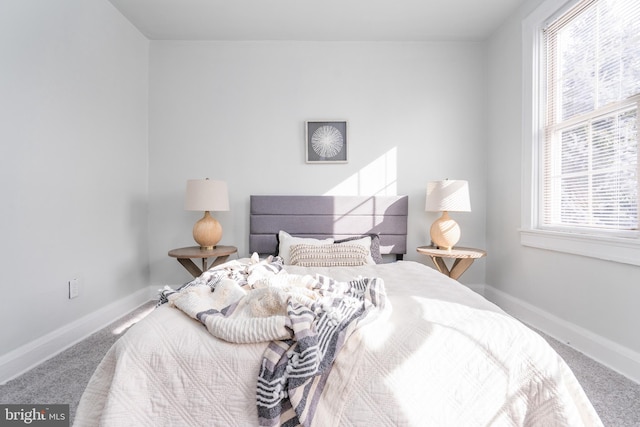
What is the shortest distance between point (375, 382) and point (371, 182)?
2.47m

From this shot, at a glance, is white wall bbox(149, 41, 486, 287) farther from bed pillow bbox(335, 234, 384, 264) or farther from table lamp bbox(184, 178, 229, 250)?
bed pillow bbox(335, 234, 384, 264)

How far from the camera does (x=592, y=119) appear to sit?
2.21m

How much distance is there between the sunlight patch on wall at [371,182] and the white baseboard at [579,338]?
60.0 inches

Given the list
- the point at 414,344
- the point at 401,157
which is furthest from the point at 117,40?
the point at 414,344

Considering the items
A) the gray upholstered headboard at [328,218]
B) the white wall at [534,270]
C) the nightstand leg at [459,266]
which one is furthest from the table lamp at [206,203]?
the white wall at [534,270]

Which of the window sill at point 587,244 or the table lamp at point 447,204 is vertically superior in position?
the table lamp at point 447,204

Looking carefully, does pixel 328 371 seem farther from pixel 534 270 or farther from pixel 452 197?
pixel 534 270

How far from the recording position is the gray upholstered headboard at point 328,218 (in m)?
3.21

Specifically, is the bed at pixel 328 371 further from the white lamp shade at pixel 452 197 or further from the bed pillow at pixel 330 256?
the white lamp shade at pixel 452 197

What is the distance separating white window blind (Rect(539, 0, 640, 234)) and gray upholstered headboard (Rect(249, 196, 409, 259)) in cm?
126

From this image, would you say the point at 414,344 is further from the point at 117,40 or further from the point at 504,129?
the point at 117,40

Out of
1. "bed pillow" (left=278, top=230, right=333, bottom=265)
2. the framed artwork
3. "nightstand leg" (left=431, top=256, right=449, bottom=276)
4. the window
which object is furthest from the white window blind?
"bed pillow" (left=278, top=230, right=333, bottom=265)

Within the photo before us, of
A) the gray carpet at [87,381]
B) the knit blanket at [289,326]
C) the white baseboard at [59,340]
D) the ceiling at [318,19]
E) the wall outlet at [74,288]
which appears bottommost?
the gray carpet at [87,381]

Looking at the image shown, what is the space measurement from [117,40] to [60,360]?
2.65 meters
